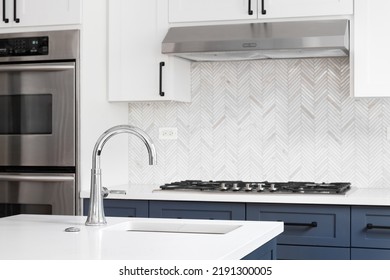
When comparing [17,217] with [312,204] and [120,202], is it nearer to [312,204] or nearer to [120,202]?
[120,202]

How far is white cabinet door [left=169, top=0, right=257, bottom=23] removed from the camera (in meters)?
4.18

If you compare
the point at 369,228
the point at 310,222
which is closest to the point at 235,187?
the point at 310,222

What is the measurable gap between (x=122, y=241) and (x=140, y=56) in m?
2.18

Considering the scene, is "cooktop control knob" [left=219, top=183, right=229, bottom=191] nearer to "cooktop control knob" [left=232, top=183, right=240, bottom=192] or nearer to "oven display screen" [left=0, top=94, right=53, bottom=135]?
"cooktop control knob" [left=232, top=183, right=240, bottom=192]

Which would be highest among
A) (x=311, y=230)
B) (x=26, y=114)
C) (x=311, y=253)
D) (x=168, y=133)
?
(x=26, y=114)

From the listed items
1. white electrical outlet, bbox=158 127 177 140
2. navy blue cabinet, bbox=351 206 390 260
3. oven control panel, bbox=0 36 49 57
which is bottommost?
navy blue cabinet, bbox=351 206 390 260

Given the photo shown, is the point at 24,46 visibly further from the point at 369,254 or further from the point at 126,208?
the point at 369,254

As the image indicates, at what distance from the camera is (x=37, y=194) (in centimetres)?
429

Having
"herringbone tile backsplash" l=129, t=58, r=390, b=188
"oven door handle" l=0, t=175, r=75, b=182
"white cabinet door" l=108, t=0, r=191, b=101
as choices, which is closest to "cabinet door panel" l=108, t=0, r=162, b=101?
"white cabinet door" l=108, t=0, r=191, b=101

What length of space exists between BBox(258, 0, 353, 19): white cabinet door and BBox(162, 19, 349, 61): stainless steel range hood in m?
0.05

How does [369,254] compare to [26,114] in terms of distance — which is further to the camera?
[26,114]

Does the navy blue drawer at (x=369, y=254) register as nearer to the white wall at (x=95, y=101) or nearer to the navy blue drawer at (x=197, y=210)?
the navy blue drawer at (x=197, y=210)

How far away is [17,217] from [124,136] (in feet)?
5.66

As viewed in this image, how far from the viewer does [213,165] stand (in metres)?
4.64
